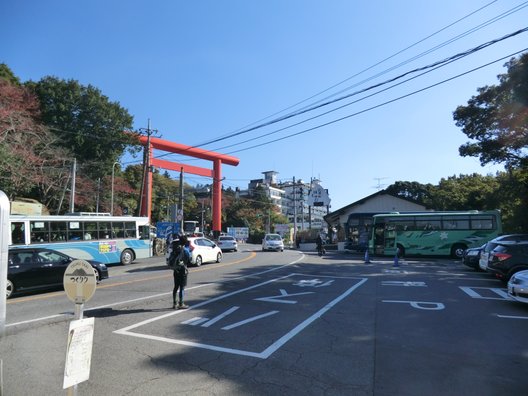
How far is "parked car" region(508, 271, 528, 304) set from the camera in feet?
33.0

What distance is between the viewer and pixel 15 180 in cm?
2367

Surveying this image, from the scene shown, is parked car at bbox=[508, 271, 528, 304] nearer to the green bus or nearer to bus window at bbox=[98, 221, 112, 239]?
the green bus

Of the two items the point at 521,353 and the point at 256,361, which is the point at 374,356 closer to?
the point at 256,361

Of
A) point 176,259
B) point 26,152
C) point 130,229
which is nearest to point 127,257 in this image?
point 130,229

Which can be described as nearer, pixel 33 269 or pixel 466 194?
pixel 33 269

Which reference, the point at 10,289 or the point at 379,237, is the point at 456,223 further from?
the point at 10,289

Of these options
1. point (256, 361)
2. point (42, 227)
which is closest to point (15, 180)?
point (42, 227)

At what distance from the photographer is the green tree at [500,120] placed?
21.0 m

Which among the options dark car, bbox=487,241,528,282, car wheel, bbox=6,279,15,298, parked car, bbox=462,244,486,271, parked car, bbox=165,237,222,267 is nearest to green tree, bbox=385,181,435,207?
parked car, bbox=462,244,486,271

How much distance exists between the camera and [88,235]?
22.1 meters

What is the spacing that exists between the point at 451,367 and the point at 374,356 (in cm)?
107

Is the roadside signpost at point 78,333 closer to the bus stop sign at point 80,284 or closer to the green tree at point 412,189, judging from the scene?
the bus stop sign at point 80,284

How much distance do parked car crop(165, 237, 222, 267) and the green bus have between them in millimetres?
12917

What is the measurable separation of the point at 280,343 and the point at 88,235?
17732mm
